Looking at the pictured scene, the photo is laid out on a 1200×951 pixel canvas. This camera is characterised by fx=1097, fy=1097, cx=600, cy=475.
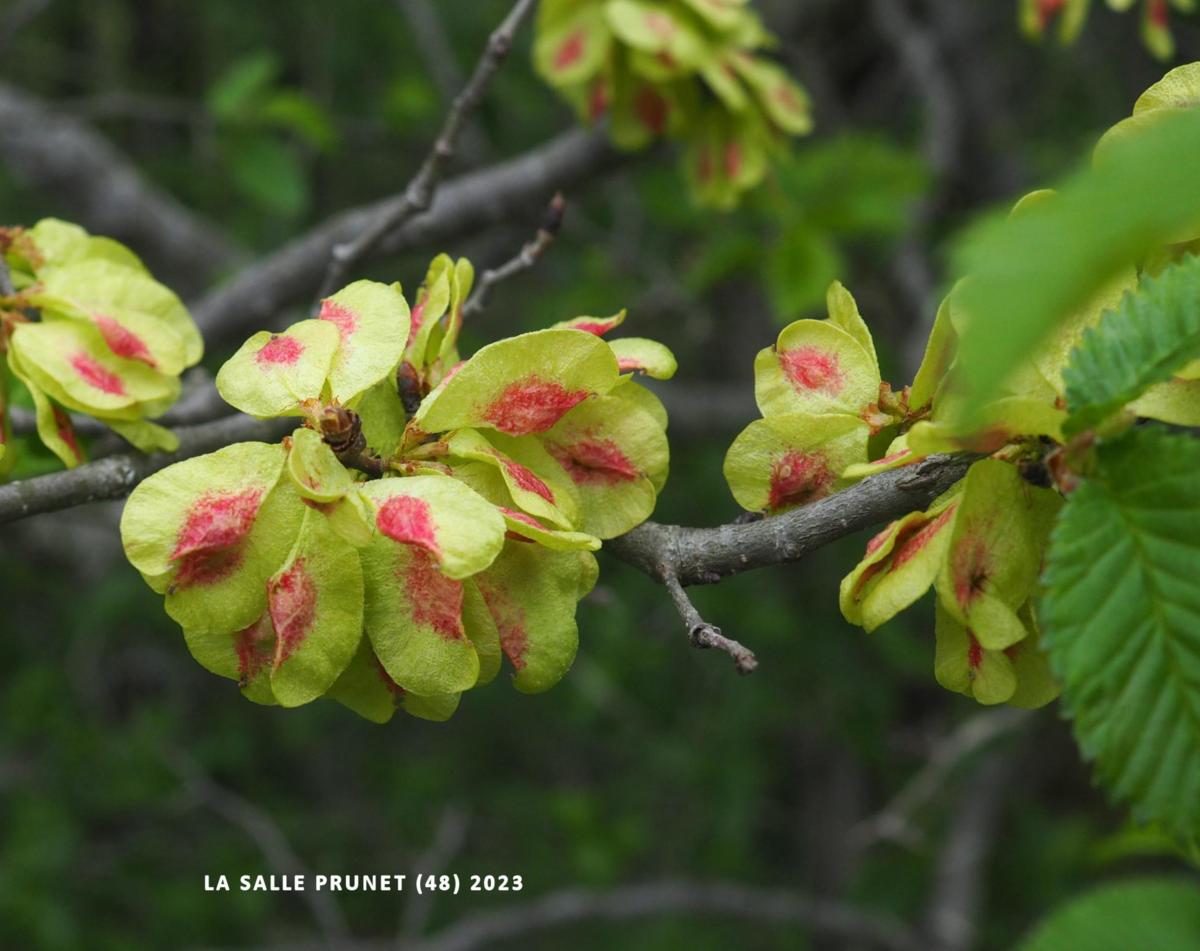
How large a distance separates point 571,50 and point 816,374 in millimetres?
1166

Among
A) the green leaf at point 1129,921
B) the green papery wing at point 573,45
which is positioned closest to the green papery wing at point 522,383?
the green leaf at point 1129,921

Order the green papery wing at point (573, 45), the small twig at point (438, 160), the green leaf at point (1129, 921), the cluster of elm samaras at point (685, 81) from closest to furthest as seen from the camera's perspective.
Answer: the green leaf at point (1129, 921) → the small twig at point (438, 160) → the cluster of elm samaras at point (685, 81) → the green papery wing at point (573, 45)

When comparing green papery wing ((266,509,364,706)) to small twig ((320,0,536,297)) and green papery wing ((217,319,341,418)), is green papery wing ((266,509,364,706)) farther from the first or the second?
small twig ((320,0,536,297))

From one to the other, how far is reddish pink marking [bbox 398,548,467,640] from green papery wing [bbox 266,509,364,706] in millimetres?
38

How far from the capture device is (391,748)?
3.98 m

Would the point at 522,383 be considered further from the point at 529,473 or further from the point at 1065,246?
the point at 1065,246

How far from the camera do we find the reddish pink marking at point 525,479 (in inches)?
32.3

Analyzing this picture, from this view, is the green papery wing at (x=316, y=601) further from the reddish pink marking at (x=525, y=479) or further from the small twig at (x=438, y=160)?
the small twig at (x=438, y=160)

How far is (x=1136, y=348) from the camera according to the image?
669 millimetres

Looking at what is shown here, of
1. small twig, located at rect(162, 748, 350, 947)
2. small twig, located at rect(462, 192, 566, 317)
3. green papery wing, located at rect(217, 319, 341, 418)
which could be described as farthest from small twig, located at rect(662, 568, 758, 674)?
small twig, located at rect(162, 748, 350, 947)

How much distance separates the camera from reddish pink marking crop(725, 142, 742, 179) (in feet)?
6.31

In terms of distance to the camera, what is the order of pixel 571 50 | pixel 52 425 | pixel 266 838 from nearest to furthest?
1. pixel 52 425
2. pixel 571 50
3. pixel 266 838

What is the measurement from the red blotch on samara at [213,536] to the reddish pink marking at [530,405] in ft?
0.62

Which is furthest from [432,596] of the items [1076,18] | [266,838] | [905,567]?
[266,838]
